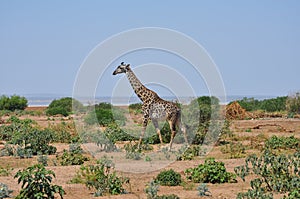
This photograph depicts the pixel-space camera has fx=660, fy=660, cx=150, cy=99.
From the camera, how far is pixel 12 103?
64375mm

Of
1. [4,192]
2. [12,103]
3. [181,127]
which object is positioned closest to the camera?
[4,192]

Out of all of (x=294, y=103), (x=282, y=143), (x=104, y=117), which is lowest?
(x=282, y=143)

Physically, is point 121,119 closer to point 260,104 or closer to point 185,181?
point 185,181

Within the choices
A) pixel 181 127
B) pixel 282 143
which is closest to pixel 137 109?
pixel 181 127

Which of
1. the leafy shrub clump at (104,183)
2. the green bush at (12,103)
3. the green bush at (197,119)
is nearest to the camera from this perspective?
the leafy shrub clump at (104,183)

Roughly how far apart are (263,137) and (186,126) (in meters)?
3.60

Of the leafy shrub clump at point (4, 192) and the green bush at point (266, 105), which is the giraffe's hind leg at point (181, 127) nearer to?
the leafy shrub clump at point (4, 192)

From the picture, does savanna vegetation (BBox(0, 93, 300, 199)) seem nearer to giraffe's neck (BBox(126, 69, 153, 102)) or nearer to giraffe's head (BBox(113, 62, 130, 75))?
giraffe's neck (BBox(126, 69, 153, 102))

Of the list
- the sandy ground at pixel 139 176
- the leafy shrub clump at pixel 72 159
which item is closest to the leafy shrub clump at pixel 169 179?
the sandy ground at pixel 139 176

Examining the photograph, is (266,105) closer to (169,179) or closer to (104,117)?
(104,117)

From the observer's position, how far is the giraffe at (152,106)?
21609 millimetres

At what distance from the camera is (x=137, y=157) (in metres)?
19.6

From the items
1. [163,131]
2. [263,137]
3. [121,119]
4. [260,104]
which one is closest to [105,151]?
[163,131]

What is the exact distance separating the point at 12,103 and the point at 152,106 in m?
44.8
